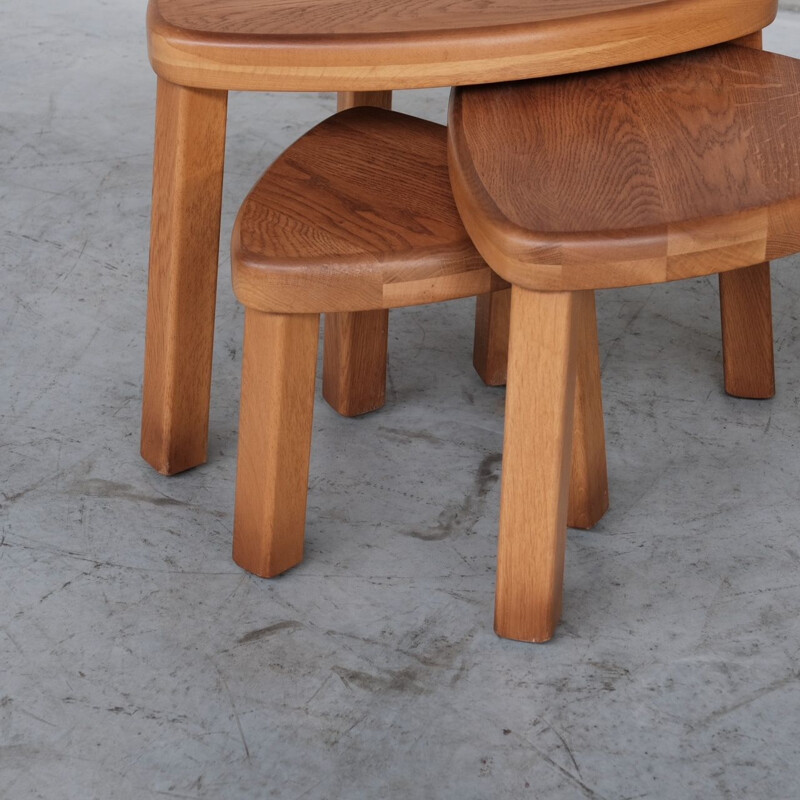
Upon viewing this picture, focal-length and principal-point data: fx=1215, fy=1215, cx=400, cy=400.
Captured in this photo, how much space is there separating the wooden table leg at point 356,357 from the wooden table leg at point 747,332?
1.44 ft

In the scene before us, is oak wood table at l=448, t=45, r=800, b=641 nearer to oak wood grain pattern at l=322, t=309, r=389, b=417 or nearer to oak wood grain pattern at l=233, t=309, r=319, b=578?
oak wood grain pattern at l=233, t=309, r=319, b=578

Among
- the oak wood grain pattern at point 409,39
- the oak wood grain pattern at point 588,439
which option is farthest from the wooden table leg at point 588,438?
the oak wood grain pattern at point 409,39

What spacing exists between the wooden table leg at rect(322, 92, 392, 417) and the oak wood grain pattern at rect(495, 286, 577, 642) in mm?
416

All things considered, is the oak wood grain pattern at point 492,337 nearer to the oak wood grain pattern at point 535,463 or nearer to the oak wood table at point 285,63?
the oak wood table at point 285,63

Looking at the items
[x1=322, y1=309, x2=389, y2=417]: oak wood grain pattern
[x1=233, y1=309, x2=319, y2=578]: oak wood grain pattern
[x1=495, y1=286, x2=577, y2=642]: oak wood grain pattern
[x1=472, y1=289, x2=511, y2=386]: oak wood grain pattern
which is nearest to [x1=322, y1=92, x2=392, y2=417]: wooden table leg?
[x1=322, y1=309, x2=389, y2=417]: oak wood grain pattern

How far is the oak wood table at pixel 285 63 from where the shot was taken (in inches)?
46.6

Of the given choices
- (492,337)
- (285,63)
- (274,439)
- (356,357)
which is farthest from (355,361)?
(285,63)

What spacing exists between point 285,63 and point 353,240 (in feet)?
0.63

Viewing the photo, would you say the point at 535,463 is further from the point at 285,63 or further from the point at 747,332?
the point at 747,332

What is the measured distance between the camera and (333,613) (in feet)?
4.09

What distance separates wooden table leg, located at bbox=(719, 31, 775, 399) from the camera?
5.07 feet

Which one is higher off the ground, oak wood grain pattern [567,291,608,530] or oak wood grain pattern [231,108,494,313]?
oak wood grain pattern [231,108,494,313]

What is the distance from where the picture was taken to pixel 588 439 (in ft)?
4.32

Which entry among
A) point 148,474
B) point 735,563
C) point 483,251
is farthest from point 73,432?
point 735,563
